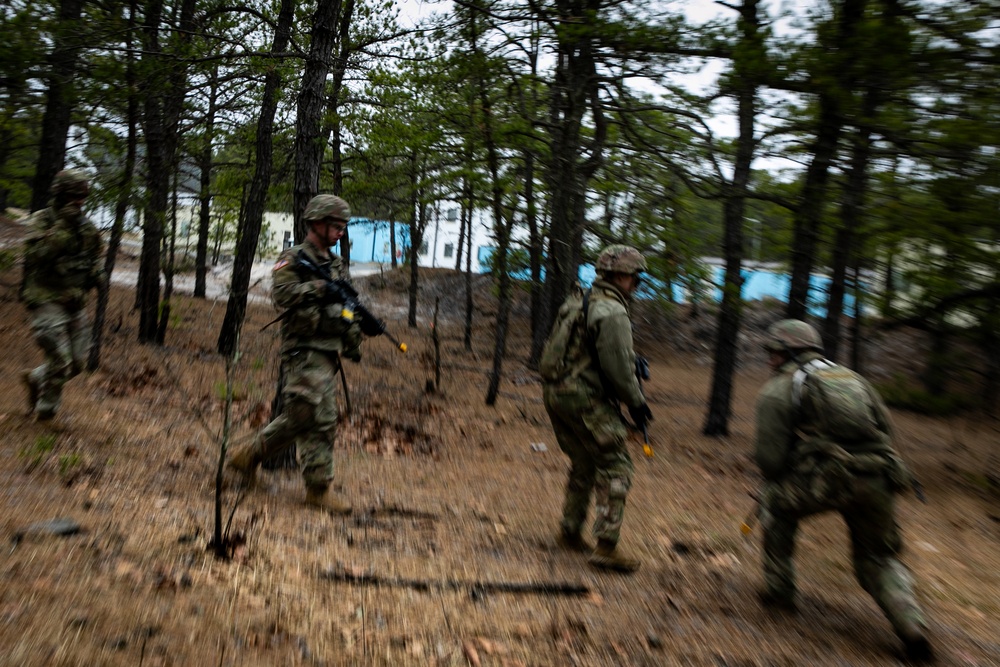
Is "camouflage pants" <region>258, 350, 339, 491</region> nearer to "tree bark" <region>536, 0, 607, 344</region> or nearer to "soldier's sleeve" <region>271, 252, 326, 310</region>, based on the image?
"soldier's sleeve" <region>271, 252, 326, 310</region>

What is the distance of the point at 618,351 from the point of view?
15.8 ft

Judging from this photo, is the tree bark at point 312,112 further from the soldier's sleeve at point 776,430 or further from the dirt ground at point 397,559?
the soldier's sleeve at point 776,430

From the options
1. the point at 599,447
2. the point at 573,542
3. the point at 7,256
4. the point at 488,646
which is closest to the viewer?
the point at 488,646

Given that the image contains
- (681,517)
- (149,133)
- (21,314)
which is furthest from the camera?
(21,314)

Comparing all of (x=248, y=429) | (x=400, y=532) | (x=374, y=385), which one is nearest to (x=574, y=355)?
(x=400, y=532)

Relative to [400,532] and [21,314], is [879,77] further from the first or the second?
[21,314]

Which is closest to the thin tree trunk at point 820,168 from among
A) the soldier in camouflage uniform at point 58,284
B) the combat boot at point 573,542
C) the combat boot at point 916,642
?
the combat boot at point 573,542

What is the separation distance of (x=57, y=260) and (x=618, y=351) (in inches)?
192

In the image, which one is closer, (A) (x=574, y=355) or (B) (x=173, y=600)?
(B) (x=173, y=600)

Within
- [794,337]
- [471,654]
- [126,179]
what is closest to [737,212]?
[794,337]

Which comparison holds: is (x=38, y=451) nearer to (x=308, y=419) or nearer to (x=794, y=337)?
(x=308, y=419)

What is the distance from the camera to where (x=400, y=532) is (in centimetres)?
518

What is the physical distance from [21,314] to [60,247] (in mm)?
8390

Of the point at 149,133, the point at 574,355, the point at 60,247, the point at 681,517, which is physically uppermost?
the point at 149,133
